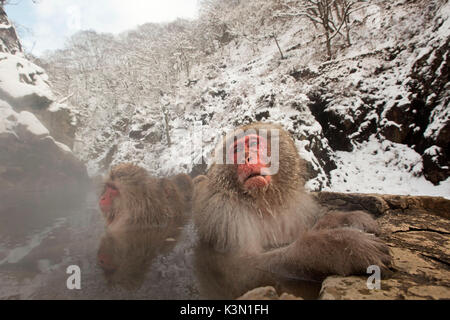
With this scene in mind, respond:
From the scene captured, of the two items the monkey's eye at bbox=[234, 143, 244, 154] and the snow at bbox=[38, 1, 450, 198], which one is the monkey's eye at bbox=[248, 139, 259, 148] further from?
the snow at bbox=[38, 1, 450, 198]

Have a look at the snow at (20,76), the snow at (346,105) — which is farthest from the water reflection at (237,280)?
the snow at (20,76)

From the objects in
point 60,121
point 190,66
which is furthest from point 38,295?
point 190,66

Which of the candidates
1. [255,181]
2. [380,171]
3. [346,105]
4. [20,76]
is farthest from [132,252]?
[20,76]

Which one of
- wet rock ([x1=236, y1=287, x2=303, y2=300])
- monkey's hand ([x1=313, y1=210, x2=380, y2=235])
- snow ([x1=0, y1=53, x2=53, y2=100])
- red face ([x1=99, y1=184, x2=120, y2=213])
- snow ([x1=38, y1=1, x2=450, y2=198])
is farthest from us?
snow ([x1=0, y1=53, x2=53, y2=100])

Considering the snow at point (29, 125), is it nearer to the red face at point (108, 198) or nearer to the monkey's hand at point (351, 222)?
the red face at point (108, 198)

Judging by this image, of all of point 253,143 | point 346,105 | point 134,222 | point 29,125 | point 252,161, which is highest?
point 346,105

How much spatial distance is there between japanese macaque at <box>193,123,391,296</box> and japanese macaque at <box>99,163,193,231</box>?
439 millimetres

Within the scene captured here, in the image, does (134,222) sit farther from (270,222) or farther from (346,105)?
(346,105)

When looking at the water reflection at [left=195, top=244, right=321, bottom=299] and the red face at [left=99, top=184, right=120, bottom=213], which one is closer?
the water reflection at [left=195, top=244, right=321, bottom=299]

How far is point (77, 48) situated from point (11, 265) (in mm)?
18089

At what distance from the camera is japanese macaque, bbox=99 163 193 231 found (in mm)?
1616

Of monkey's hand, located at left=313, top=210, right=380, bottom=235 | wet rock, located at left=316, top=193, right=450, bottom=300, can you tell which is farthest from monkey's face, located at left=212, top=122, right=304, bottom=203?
wet rock, located at left=316, top=193, right=450, bottom=300

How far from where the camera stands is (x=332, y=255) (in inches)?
31.9

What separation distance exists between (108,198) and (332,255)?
148 cm
